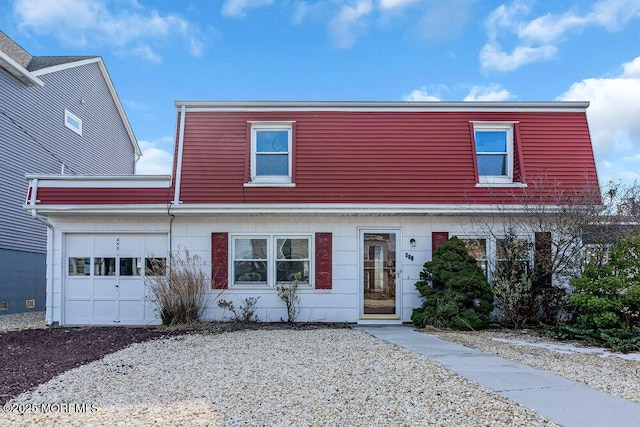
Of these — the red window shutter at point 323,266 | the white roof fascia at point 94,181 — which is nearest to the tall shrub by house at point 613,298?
the red window shutter at point 323,266

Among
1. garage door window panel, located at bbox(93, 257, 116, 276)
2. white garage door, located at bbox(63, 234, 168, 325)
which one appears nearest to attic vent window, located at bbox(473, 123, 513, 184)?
white garage door, located at bbox(63, 234, 168, 325)

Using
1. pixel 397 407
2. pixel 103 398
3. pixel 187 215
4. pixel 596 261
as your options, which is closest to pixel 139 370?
pixel 103 398

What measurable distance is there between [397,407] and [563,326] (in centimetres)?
536

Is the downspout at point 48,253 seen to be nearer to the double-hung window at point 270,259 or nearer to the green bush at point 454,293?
the double-hung window at point 270,259

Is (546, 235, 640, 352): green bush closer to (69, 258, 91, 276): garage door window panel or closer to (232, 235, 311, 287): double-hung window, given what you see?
(232, 235, 311, 287): double-hung window

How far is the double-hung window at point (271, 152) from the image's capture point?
9719mm

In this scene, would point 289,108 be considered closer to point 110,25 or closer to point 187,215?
point 187,215

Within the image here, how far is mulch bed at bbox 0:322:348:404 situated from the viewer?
16.3ft

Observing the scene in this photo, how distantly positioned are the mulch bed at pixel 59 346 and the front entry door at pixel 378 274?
0.91m

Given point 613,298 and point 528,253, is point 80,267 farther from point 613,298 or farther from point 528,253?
point 613,298

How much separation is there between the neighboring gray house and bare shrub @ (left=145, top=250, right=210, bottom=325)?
19.3 ft

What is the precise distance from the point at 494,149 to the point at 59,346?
31.2 ft

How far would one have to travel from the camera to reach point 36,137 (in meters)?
13.2

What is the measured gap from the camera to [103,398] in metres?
4.17
